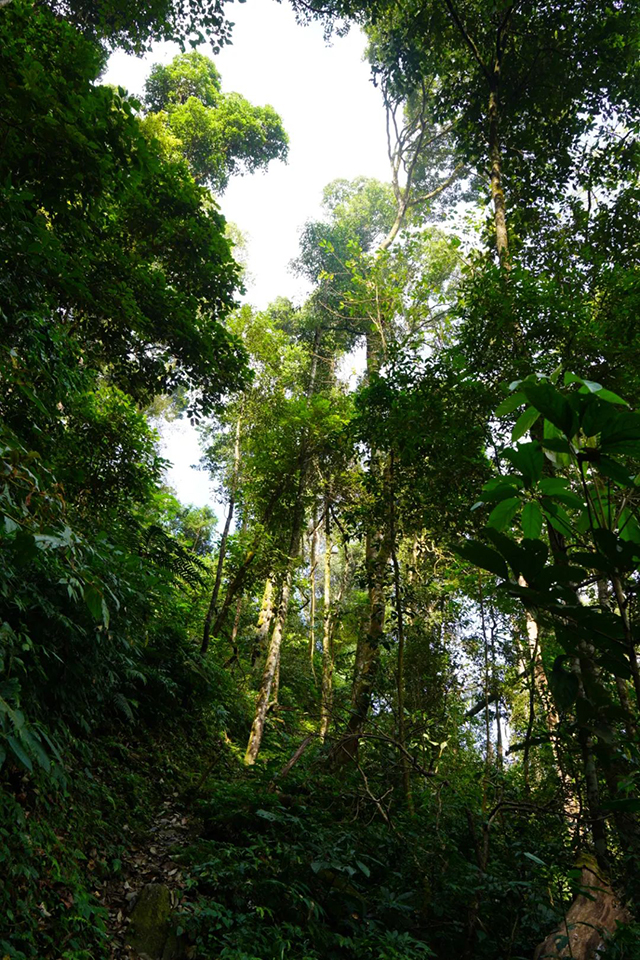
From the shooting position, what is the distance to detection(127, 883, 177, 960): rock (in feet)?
9.95

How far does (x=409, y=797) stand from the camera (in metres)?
4.71

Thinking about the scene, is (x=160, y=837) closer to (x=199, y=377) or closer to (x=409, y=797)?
(x=409, y=797)

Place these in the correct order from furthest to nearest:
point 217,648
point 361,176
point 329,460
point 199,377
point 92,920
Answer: point 361,176, point 329,460, point 217,648, point 199,377, point 92,920

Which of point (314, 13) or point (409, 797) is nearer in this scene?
point (409, 797)

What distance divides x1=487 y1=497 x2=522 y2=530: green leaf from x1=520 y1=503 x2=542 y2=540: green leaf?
0.03 m

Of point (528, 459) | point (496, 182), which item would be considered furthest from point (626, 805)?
point (496, 182)

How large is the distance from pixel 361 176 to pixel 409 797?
26.9 metres

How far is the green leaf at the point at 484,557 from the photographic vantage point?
31.9 inches

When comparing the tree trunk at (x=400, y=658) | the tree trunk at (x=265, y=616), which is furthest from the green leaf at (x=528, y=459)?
the tree trunk at (x=265, y=616)

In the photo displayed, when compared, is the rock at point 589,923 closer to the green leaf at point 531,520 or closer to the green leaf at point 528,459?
the green leaf at point 531,520

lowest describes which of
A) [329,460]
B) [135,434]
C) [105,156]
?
[135,434]

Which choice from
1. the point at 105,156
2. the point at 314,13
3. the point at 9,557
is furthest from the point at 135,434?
the point at 314,13

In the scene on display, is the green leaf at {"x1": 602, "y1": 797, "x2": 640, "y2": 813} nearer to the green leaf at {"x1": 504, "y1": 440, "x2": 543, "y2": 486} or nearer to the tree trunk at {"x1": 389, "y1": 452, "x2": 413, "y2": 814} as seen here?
the green leaf at {"x1": 504, "y1": 440, "x2": 543, "y2": 486}

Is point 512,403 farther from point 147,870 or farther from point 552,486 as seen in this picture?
point 147,870
